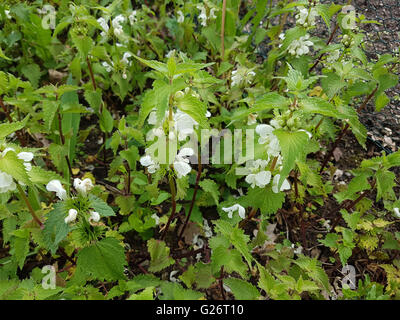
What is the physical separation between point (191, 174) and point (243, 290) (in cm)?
87

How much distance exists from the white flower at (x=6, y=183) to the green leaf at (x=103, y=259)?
0.38 metres

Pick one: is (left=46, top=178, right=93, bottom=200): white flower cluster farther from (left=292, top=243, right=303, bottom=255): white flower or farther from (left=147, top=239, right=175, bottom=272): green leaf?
(left=292, top=243, right=303, bottom=255): white flower

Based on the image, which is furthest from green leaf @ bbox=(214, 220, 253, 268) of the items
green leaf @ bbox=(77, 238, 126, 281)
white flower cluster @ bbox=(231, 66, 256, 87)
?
white flower cluster @ bbox=(231, 66, 256, 87)

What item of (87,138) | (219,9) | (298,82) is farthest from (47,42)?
(298,82)

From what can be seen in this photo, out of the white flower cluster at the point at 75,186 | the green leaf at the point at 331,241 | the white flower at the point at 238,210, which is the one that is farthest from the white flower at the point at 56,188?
the green leaf at the point at 331,241

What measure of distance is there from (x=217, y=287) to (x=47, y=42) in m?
2.23

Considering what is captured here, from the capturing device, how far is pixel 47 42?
2543mm

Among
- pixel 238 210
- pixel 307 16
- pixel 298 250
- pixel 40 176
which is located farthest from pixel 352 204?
pixel 40 176

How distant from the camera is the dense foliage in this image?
121 centimetres

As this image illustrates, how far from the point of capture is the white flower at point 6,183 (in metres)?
1.20

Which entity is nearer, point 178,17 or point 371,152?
point 371,152
